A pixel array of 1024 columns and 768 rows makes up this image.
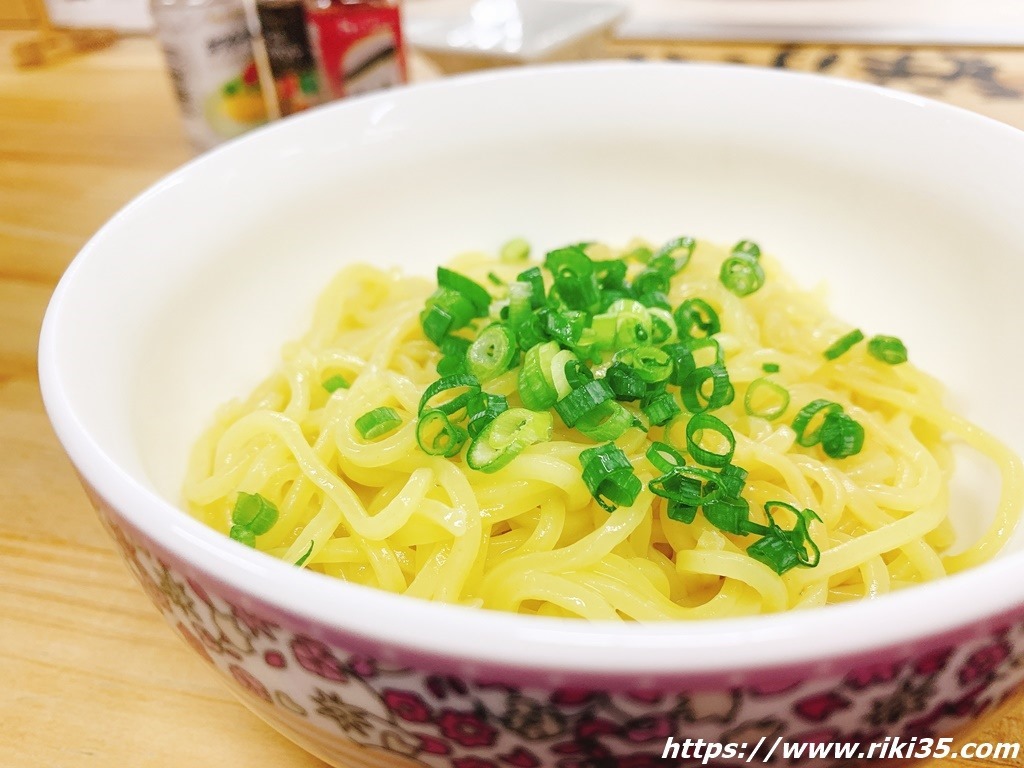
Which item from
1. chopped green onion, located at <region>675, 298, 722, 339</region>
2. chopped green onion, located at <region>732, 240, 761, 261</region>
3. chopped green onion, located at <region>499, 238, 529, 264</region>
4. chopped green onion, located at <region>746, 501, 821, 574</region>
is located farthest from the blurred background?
chopped green onion, located at <region>746, 501, 821, 574</region>

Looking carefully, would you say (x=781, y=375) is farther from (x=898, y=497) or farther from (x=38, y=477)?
(x=38, y=477)

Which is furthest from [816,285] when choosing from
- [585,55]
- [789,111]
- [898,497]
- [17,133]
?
[17,133]

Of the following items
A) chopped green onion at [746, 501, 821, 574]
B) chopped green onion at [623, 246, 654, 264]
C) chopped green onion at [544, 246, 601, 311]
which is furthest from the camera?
chopped green onion at [623, 246, 654, 264]

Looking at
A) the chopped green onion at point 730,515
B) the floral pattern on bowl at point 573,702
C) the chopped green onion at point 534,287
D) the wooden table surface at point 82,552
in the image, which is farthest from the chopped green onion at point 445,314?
the floral pattern on bowl at point 573,702

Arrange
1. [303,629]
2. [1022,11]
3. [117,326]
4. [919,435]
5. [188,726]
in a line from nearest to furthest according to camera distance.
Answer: [303,629] → [188,726] → [117,326] → [919,435] → [1022,11]

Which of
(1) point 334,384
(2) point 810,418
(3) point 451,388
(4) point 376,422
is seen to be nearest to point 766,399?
(2) point 810,418

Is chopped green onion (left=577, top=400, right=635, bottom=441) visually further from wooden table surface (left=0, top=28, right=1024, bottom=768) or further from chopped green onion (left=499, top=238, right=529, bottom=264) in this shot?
chopped green onion (left=499, top=238, right=529, bottom=264)
